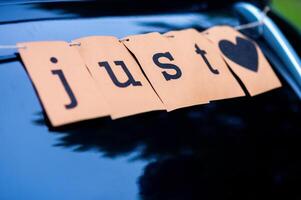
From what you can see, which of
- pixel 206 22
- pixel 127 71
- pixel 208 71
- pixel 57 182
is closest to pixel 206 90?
pixel 208 71

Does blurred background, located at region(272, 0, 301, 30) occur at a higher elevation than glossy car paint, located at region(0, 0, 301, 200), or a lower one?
higher

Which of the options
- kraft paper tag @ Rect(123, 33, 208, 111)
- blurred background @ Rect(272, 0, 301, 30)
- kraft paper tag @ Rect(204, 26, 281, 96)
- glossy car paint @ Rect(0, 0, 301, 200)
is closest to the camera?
glossy car paint @ Rect(0, 0, 301, 200)

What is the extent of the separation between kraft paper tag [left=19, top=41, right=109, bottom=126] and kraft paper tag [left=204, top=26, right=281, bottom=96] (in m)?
0.41

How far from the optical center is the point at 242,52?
1.25 meters

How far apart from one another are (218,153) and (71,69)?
0.35 meters

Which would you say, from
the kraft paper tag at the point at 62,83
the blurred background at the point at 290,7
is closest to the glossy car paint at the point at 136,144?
the kraft paper tag at the point at 62,83

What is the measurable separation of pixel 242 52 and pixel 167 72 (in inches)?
12.0

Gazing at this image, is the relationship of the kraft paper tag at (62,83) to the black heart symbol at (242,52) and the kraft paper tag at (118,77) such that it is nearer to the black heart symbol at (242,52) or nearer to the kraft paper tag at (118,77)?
the kraft paper tag at (118,77)

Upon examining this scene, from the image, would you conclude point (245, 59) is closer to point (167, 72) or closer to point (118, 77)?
point (167, 72)

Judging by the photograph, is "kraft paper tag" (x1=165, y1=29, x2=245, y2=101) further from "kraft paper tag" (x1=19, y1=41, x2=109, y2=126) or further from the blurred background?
the blurred background

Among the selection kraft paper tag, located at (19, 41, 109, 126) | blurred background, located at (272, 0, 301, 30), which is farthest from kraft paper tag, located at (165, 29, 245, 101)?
blurred background, located at (272, 0, 301, 30)

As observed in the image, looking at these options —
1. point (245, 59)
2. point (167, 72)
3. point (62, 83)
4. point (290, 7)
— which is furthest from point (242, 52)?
point (290, 7)

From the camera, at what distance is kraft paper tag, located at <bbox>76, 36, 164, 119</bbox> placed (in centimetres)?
93

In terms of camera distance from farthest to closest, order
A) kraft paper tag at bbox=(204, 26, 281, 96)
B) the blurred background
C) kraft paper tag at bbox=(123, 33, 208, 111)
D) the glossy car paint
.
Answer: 1. the blurred background
2. kraft paper tag at bbox=(204, 26, 281, 96)
3. kraft paper tag at bbox=(123, 33, 208, 111)
4. the glossy car paint
